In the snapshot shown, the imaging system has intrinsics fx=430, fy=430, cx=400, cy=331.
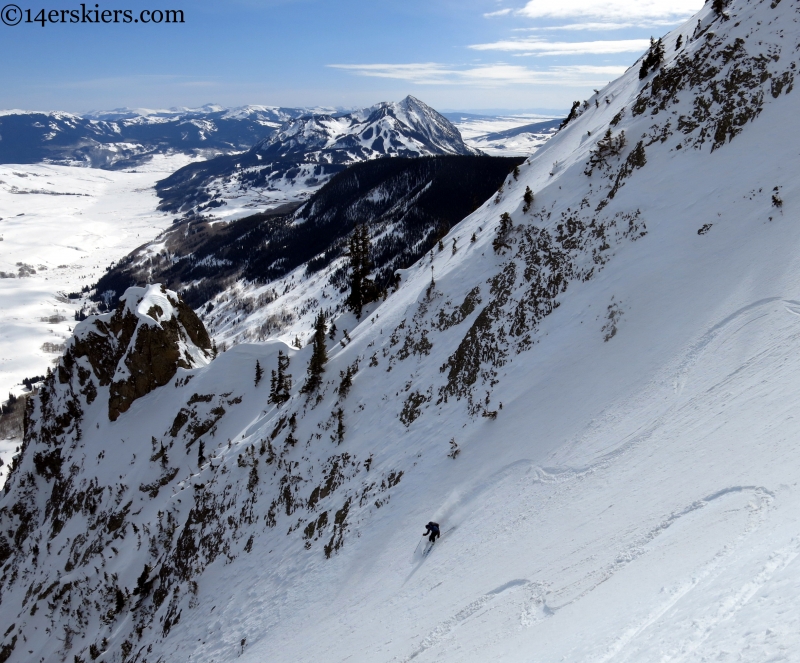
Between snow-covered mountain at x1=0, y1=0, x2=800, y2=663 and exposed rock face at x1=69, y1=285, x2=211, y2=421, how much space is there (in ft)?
26.4

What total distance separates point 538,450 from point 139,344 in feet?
172

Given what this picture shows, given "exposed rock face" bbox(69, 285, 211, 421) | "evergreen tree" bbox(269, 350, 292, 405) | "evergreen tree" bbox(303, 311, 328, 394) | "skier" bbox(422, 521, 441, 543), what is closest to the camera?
"skier" bbox(422, 521, 441, 543)

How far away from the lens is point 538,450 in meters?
19.3

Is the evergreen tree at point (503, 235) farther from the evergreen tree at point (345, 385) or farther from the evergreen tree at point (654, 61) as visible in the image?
the evergreen tree at point (654, 61)

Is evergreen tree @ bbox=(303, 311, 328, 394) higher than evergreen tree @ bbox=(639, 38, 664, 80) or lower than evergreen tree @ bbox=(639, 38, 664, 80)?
lower

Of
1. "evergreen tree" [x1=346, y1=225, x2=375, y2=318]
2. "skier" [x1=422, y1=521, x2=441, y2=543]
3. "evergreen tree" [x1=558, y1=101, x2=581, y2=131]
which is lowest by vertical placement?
"skier" [x1=422, y1=521, x2=441, y2=543]

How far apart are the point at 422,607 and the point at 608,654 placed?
9.07 m

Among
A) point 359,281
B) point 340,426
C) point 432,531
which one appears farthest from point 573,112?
point 432,531

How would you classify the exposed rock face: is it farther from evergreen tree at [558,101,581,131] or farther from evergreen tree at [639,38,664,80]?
evergreen tree at [639,38,664,80]

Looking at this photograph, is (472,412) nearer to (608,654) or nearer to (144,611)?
(608,654)

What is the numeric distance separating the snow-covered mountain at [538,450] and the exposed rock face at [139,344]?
8.06 meters

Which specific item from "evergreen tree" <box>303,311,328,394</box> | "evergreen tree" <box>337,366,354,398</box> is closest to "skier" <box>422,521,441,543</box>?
"evergreen tree" <box>337,366,354,398</box>

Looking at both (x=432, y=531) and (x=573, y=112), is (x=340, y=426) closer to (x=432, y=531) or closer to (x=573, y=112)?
(x=432, y=531)

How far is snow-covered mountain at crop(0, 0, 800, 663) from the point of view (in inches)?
457
